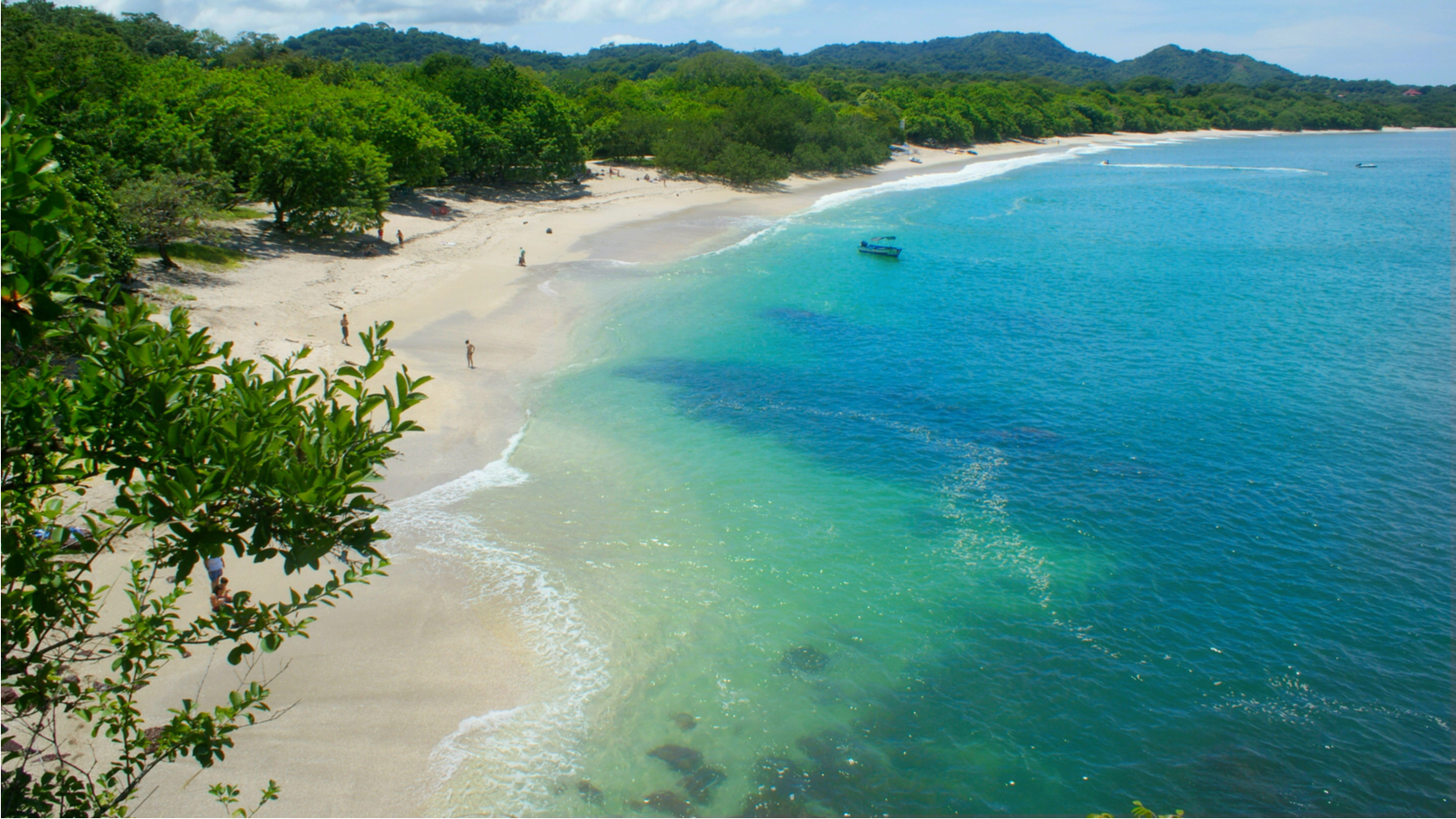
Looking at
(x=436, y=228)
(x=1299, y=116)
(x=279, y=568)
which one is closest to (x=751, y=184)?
(x=436, y=228)

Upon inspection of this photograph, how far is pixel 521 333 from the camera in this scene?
116 feet

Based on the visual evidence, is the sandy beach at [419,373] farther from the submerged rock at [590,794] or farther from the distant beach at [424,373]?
the submerged rock at [590,794]

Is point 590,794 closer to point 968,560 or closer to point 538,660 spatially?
point 538,660

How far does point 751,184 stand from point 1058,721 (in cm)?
6851

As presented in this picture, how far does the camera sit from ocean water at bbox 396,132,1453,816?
1486cm

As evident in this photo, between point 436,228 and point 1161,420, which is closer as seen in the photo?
point 1161,420

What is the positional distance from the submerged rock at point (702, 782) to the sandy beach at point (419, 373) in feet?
11.8

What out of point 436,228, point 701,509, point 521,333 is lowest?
point 701,509

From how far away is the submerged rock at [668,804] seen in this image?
1365 cm

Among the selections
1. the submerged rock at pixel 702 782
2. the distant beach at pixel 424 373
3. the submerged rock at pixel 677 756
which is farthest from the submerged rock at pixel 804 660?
the distant beach at pixel 424 373

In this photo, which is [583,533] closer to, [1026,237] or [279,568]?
[279,568]

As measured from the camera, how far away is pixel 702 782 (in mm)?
14273

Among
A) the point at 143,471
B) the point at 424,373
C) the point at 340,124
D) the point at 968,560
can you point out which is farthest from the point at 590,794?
the point at 340,124

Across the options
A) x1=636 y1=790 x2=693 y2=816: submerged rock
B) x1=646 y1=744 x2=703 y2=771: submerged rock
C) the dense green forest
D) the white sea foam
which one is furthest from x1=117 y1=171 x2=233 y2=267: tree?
x1=636 y1=790 x2=693 y2=816: submerged rock
